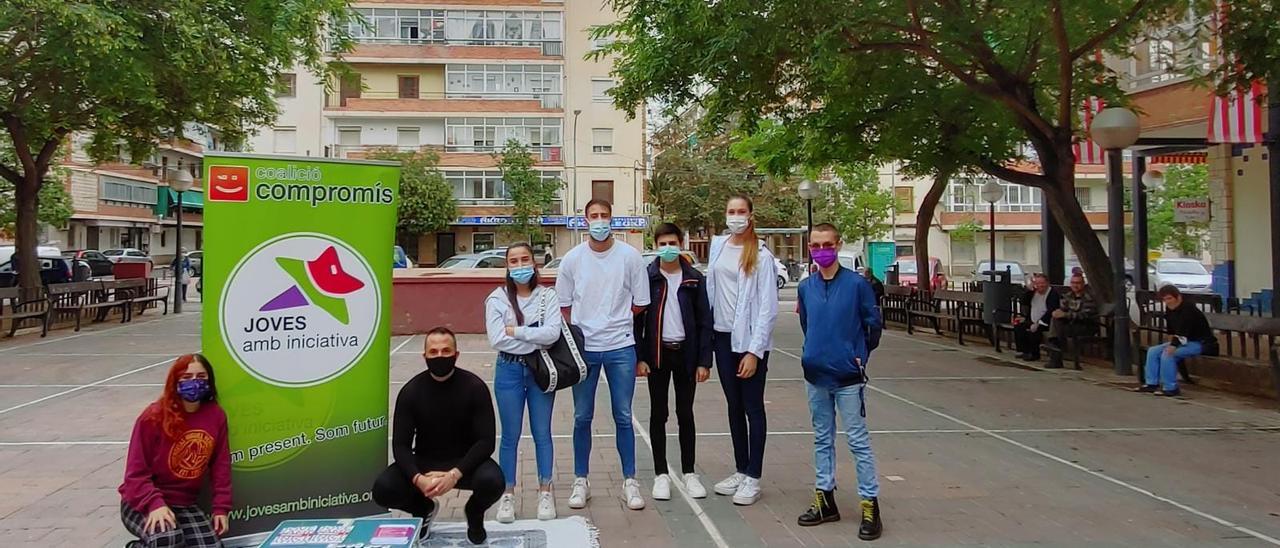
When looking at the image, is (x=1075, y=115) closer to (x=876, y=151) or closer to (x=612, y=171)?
(x=876, y=151)

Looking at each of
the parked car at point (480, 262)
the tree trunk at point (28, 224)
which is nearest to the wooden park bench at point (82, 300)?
the tree trunk at point (28, 224)

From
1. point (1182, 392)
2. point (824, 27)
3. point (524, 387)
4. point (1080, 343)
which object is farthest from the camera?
point (1080, 343)

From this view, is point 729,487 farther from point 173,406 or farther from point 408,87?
point 408,87

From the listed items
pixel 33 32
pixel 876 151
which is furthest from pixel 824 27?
pixel 33 32

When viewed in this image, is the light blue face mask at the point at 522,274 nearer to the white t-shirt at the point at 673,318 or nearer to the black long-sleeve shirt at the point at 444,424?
the black long-sleeve shirt at the point at 444,424

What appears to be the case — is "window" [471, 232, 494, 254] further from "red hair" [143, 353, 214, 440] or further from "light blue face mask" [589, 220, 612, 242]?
"red hair" [143, 353, 214, 440]

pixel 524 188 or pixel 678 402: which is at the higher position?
pixel 524 188

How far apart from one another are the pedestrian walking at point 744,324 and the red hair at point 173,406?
2.88 metres

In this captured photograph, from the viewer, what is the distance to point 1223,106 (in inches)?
581

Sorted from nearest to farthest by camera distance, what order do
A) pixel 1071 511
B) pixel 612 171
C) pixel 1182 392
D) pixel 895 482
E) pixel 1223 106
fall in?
pixel 1071 511, pixel 895 482, pixel 1182 392, pixel 1223 106, pixel 612 171

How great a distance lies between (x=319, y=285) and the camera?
14.1ft

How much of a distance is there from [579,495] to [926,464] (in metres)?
2.79

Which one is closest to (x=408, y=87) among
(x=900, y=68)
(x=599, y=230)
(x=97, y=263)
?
(x=97, y=263)

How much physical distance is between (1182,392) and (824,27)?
5.89m
